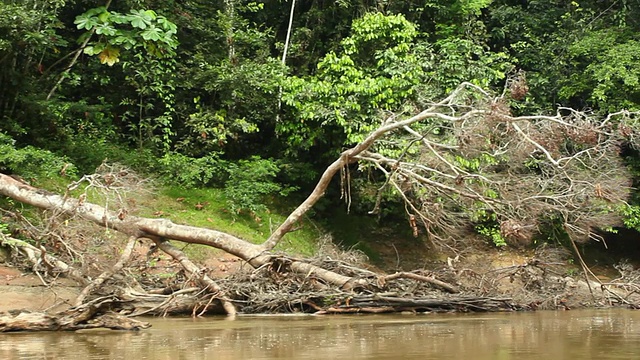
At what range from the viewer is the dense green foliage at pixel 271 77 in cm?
1481

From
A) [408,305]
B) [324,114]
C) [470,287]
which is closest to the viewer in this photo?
[408,305]

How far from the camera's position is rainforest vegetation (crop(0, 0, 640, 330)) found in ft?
34.5

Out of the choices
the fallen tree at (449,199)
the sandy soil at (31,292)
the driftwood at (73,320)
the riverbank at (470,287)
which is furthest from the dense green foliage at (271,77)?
the driftwood at (73,320)

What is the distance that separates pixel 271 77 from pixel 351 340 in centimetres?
1058

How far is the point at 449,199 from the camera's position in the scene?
11.1 metres

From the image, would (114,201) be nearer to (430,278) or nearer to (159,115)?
(430,278)

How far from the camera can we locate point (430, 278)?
1056 centimetres

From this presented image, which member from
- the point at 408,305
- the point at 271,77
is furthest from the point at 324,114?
the point at 408,305

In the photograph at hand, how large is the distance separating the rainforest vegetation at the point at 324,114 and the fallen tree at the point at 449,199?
51mm

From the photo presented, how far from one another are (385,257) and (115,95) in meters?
8.25

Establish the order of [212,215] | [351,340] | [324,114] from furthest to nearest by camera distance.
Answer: [212,215], [324,114], [351,340]

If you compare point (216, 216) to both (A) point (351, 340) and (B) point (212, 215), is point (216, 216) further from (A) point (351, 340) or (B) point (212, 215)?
(A) point (351, 340)

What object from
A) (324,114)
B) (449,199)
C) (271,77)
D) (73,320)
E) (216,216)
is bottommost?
(73,320)

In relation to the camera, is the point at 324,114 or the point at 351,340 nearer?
the point at 351,340
